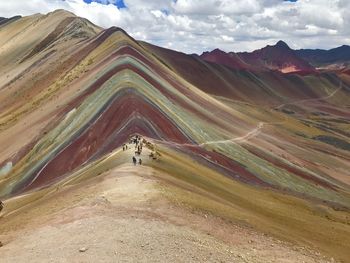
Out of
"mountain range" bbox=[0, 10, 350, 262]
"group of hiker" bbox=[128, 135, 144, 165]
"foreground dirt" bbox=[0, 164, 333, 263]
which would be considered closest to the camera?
"foreground dirt" bbox=[0, 164, 333, 263]

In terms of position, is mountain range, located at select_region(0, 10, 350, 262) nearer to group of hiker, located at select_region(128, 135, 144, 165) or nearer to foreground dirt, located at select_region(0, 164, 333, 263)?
foreground dirt, located at select_region(0, 164, 333, 263)

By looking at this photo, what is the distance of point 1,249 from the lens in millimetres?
22750

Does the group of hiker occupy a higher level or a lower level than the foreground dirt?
higher

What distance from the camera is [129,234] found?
21.4m

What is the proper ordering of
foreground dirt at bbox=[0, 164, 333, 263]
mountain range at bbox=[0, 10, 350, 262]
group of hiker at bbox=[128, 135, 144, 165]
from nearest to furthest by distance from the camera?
foreground dirt at bbox=[0, 164, 333, 263]
mountain range at bbox=[0, 10, 350, 262]
group of hiker at bbox=[128, 135, 144, 165]

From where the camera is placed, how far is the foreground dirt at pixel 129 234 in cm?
2002

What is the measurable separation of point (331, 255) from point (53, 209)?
1633 cm

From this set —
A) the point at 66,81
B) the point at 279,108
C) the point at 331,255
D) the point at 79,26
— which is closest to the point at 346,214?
the point at 331,255

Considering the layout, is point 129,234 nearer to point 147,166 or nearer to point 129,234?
point 129,234

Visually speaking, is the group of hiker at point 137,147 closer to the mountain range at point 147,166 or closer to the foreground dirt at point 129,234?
the mountain range at point 147,166

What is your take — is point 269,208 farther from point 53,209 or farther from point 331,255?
point 53,209

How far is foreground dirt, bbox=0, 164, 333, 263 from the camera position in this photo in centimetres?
2002

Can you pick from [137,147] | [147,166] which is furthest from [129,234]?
[137,147]

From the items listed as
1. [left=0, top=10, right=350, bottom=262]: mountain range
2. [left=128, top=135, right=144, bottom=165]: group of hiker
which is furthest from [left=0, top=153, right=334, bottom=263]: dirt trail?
[left=128, top=135, right=144, bottom=165]: group of hiker
